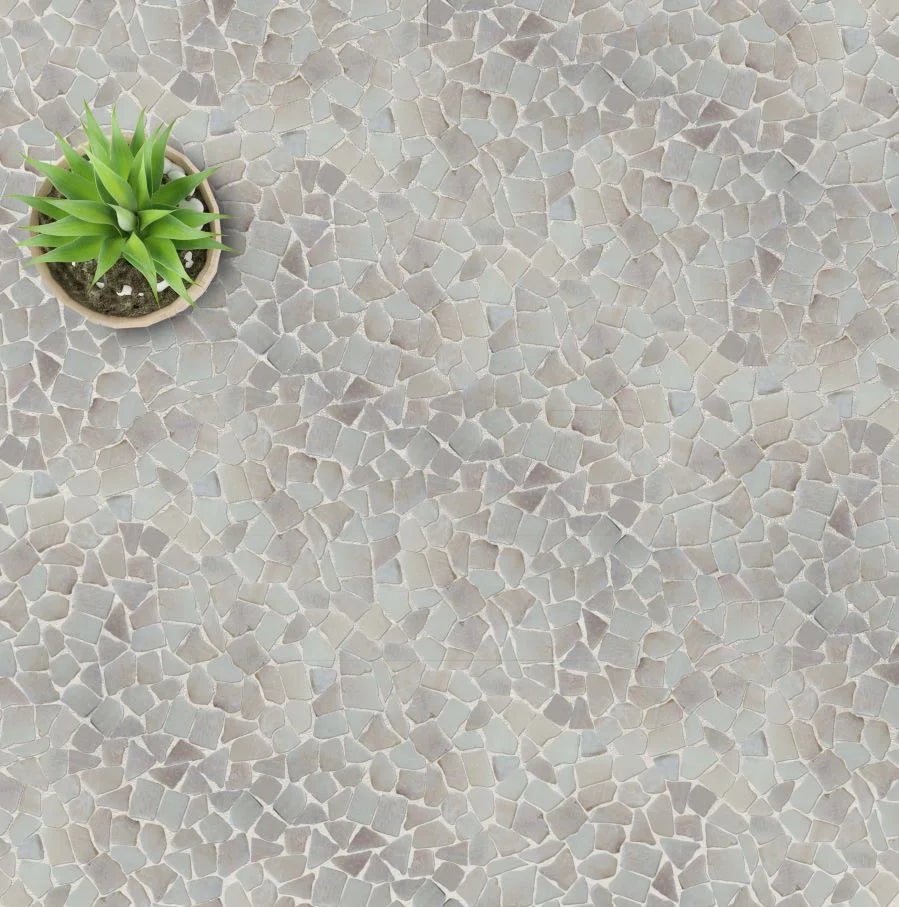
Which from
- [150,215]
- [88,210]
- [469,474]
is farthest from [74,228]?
[469,474]

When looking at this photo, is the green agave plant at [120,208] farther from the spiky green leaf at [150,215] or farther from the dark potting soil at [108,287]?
the dark potting soil at [108,287]

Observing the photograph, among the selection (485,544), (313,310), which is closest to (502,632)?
(485,544)

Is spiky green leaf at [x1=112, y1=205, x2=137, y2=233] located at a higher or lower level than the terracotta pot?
higher

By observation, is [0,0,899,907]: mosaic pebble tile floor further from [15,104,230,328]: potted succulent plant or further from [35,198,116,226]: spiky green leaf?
[35,198,116,226]: spiky green leaf

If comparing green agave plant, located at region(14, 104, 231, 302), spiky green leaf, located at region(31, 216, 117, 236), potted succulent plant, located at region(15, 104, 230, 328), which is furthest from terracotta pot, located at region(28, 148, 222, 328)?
spiky green leaf, located at region(31, 216, 117, 236)

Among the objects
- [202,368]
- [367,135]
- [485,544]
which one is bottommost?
[485,544]

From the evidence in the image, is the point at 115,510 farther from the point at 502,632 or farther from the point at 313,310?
the point at 502,632

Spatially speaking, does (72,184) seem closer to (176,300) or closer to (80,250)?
(80,250)
